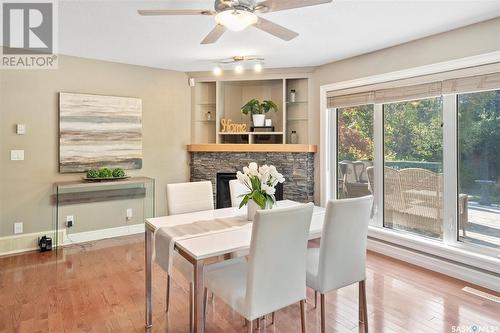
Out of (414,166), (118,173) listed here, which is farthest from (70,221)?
(414,166)

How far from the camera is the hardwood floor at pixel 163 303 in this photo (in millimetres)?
2283

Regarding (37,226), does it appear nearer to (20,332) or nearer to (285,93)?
(20,332)

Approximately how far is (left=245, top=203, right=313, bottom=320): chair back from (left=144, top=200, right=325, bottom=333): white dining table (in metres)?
0.20

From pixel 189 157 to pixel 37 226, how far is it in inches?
86.6

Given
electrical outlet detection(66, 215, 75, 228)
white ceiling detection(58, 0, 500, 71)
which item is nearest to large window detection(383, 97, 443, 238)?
white ceiling detection(58, 0, 500, 71)

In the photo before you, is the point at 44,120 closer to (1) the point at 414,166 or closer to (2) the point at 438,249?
(1) the point at 414,166

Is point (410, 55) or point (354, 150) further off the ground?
point (410, 55)

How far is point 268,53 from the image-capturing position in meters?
3.98

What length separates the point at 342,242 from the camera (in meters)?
2.02

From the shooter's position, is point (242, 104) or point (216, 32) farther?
point (242, 104)

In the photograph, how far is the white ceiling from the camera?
2.62 meters

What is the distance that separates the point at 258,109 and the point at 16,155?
314 centimetres

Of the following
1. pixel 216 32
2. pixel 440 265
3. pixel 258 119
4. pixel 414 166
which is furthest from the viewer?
pixel 258 119

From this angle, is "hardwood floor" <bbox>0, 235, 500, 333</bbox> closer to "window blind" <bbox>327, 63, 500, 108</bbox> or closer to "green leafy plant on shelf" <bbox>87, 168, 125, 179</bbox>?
"green leafy plant on shelf" <bbox>87, 168, 125, 179</bbox>
